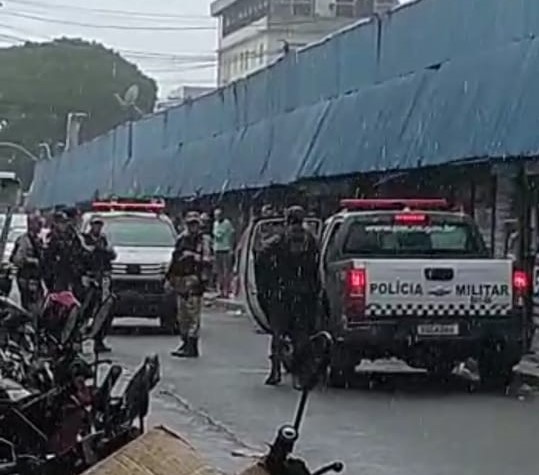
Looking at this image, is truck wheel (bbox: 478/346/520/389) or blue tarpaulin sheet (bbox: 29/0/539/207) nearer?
truck wheel (bbox: 478/346/520/389)

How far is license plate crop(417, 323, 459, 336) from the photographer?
1718 centimetres

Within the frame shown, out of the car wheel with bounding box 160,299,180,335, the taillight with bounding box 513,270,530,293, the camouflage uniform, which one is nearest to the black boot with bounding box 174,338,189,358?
the camouflage uniform

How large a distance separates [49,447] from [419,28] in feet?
65.4

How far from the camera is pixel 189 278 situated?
21.7 m

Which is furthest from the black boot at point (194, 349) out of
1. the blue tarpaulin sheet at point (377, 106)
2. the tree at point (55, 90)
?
the tree at point (55, 90)

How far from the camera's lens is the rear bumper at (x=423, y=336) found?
17.1m

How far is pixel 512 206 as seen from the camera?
24.0m

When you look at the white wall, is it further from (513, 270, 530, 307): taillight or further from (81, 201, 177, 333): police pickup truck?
(513, 270, 530, 307): taillight

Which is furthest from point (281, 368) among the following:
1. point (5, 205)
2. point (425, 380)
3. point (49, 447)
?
point (49, 447)

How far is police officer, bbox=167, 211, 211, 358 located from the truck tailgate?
4.57 meters

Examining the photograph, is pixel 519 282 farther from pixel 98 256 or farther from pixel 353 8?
pixel 353 8

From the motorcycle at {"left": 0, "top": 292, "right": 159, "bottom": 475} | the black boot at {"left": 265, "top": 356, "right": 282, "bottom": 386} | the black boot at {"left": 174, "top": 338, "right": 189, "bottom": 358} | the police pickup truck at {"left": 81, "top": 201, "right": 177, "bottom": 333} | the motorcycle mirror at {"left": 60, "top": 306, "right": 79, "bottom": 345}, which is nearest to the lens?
the motorcycle at {"left": 0, "top": 292, "right": 159, "bottom": 475}

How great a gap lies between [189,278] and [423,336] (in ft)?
16.7

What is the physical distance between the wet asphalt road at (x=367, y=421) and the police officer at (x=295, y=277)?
67 centimetres
